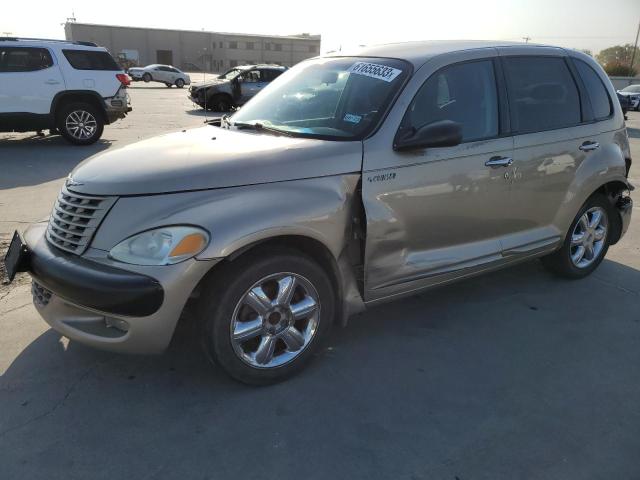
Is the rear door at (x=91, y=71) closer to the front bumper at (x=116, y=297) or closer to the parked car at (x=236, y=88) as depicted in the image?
the parked car at (x=236, y=88)

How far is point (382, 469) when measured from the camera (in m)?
2.43

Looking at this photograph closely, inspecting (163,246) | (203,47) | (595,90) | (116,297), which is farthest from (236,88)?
(203,47)

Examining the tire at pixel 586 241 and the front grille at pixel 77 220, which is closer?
the front grille at pixel 77 220

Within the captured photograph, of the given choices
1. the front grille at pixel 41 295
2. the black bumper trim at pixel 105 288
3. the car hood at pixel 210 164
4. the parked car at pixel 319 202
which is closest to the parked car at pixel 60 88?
the parked car at pixel 319 202

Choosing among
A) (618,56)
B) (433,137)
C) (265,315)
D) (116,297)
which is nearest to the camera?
(116,297)

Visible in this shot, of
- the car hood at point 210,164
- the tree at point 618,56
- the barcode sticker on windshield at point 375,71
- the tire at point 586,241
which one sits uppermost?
the barcode sticker on windshield at point 375,71

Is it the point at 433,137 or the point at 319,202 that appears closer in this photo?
the point at 319,202

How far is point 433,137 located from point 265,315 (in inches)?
54.4

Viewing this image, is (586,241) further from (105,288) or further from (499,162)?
(105,288)

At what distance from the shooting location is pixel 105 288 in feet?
8.26

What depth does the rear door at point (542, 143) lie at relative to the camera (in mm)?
3787

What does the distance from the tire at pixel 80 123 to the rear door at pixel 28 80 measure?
33 centimetres

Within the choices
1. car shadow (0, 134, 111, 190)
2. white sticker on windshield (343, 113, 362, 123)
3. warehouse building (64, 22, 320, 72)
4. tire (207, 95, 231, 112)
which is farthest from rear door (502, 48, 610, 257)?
warehouse building (64, 22, 320, 72)

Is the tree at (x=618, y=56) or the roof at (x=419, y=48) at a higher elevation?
the roof at (x=419, y=48)
